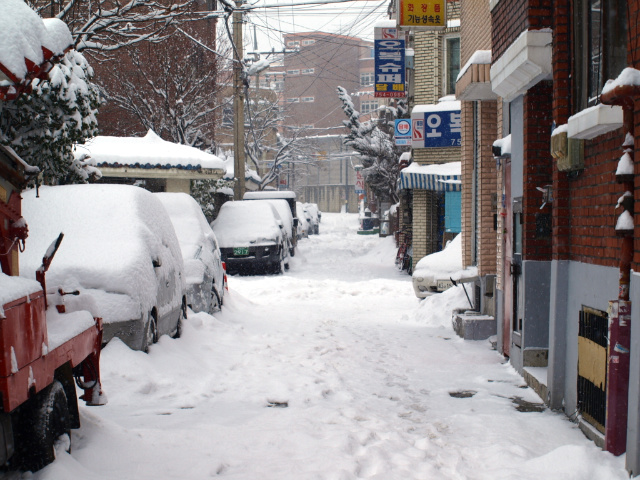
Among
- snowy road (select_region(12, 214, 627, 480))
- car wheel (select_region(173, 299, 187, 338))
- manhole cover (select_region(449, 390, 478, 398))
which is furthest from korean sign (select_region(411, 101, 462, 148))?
manhole cover (select_region(449, 390, 478, 398))

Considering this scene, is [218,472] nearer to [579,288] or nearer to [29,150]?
[579,288]

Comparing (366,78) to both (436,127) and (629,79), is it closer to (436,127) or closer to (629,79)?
(436,127)

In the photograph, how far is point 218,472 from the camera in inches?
178

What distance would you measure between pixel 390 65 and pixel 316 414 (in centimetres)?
1600

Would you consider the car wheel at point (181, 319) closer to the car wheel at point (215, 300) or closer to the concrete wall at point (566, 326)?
the car wheel at point (215, 300)

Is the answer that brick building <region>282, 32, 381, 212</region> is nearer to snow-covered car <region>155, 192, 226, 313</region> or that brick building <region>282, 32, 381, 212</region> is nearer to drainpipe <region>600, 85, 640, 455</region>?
snow-covered car <region>155, 192, 226, 313</region>

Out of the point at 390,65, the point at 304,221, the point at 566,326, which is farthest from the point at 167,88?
the point at 566,326

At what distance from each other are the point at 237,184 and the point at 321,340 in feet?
46.7

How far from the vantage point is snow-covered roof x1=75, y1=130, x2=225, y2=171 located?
16.9m

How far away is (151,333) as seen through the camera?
734 cm

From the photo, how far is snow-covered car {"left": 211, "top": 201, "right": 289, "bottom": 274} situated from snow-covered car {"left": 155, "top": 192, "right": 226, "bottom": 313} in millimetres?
5971

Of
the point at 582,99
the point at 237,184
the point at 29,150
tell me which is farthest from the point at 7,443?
the point at 237,184

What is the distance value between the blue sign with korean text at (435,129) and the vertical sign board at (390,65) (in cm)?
Answer: 236

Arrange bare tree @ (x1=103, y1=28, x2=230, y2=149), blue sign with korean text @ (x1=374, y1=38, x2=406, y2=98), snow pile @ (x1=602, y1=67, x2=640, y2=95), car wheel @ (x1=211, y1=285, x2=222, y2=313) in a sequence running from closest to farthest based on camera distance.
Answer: snow pile @ (x1=602, y1=67, x2=640, y2=95)
car wheel @ (x1=211, y1=285, x2=222, y2=313)
blue sign with korean text @ (x1=374, y1=38, x2=406, y2=98)
bare tree @ (x1=103, y1=28, x2=230, y2=149)
